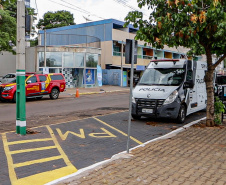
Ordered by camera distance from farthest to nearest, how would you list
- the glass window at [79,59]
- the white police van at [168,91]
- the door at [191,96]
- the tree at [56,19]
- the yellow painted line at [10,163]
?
the tree at [56,19] → the glass window at [79,59] → the door at [191,96] → the white police van at [168,91] → the yellow painted line at [10,163]

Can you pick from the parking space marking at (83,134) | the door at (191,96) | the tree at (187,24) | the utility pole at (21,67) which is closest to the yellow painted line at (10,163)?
the utility pole at (21,67)

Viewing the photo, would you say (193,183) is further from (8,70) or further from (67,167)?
(8,70)

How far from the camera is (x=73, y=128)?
883cm

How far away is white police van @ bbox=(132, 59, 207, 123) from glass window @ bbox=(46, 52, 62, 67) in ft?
63.6

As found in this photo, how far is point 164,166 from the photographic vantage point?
529 cm

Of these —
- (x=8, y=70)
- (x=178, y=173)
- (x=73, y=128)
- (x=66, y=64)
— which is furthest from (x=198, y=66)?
(x=8, y=70)

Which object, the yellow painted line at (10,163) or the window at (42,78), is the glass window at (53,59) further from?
the yellow painted line at (10,163)

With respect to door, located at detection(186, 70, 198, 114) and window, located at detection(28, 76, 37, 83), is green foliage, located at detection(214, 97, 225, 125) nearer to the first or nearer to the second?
door, located at detection(186, 70, 198, 114)

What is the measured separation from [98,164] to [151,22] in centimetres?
604

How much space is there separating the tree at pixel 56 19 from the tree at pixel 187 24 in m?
45.1

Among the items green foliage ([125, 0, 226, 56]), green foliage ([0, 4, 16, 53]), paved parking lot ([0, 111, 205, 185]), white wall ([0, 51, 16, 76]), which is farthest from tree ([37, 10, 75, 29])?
paved parking lot ([0, 111, 205, 185])

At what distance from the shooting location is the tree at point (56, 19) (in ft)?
171

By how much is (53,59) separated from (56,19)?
2664cm

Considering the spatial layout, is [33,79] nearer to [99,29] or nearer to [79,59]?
[79,59]
